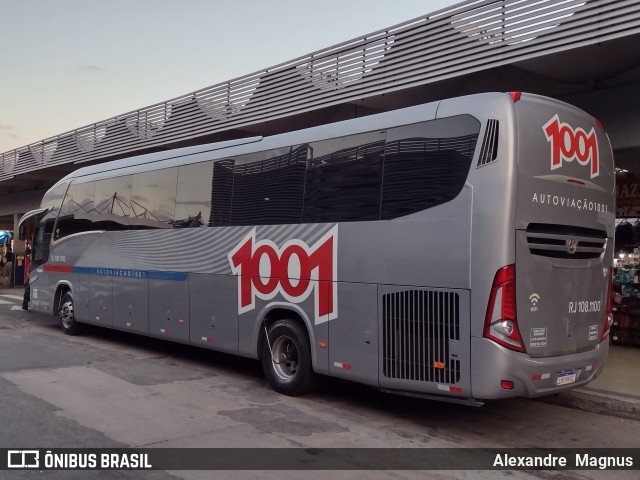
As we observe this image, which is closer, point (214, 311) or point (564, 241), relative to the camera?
point (564, 241)

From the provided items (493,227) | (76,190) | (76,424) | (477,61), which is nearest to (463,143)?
(493,227)

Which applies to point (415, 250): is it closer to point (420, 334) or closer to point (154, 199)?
point (420, 334)

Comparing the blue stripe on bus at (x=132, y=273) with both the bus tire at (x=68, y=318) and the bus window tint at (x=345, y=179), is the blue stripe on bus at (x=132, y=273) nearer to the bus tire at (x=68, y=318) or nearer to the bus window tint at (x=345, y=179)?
the bus tire at (x=68, y=318)

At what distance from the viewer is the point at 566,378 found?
20.7ft

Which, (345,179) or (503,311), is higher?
(345,179)

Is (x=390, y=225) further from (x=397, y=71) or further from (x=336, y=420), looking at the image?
(x=397, y=71)

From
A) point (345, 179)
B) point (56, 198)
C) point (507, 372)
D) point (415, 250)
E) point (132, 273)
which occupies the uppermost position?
point (56, 198)

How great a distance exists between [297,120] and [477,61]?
217 inches

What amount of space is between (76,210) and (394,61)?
7.89 meters

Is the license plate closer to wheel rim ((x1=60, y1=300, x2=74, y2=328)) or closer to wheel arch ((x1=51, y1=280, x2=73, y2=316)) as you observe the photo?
wheel rim ((x1=60, y1=300, x2=74, y2=328))

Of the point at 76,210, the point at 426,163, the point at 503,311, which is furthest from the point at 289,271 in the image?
the point at 76,210

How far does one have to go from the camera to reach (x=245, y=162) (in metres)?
9.09

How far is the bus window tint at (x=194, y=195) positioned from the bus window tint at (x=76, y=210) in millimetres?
3643

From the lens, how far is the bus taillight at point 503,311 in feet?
19.2
